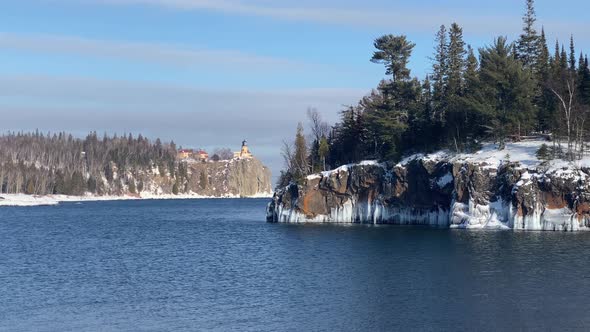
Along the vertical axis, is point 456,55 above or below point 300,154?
above

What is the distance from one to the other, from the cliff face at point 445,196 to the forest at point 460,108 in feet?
11.4

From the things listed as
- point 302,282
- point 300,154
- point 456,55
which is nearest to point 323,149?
point 300,154

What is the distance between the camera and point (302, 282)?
45062 millimetres

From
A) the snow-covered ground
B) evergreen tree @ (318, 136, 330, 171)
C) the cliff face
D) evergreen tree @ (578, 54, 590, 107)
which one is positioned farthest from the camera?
evergreen tree @ (318, 136, 330, 171)

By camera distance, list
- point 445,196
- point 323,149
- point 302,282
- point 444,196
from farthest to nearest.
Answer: point 323,149 < point 444,196 < point 445,196 < point 302,282

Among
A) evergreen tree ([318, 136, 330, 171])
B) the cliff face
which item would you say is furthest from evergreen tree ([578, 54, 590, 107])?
evergreen tree ([318, 136, 330, 171])

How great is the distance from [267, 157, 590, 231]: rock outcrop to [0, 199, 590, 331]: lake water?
4628 millimetres

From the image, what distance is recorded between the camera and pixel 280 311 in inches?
1433

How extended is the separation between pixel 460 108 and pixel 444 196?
1313 centimetres

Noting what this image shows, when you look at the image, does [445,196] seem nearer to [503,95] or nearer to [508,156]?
[508,156]

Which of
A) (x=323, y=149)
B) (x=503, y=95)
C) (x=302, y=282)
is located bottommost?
(x=302, y=282)

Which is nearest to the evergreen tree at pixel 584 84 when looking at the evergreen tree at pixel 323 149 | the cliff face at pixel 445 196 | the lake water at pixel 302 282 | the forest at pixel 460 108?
the forest at pixel 460 108

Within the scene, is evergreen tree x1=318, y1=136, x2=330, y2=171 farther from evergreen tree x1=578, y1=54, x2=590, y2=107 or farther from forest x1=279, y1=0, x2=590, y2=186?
evergreen tree x1=578, y1=54, x2=590, y2=107

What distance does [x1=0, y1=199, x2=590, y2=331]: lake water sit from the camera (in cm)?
3403
